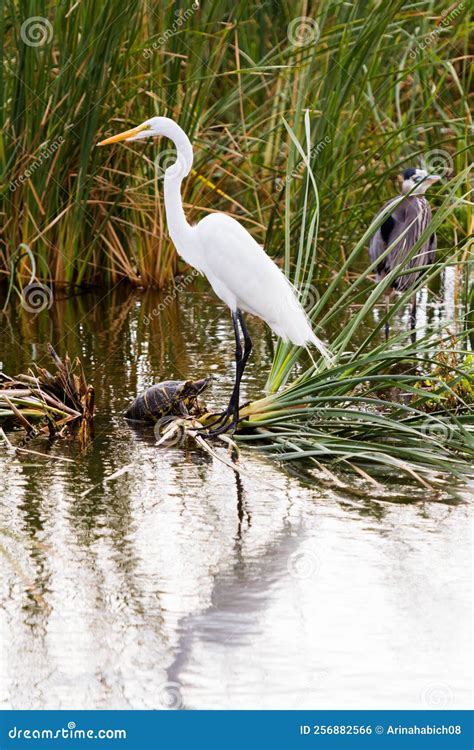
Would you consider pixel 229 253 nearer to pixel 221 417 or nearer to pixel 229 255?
pixel 229 255

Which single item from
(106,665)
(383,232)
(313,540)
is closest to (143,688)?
(106,665)

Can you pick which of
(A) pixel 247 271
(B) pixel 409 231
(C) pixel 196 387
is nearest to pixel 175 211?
(A) pixel 247 271

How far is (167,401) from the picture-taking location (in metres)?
6.11

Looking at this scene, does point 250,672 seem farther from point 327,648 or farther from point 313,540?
point 313,540

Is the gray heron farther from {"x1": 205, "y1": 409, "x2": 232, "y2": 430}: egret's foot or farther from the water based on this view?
the water

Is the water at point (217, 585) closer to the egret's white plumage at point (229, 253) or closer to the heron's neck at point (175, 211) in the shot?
the egret's white plumage at point (229, 253)

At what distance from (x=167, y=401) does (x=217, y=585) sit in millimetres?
2031

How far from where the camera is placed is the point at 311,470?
5.49 meters

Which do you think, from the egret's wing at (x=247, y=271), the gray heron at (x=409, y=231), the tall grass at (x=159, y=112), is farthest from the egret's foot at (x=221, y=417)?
the gray heron at (x=409, y=231)

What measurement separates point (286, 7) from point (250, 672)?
683 centimetres

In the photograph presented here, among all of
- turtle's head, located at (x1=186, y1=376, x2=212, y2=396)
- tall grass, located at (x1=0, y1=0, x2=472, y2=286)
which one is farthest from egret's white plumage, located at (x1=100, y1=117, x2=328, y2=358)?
tall grass, located at (x1=0, y1=0, x2=472, y2=286)

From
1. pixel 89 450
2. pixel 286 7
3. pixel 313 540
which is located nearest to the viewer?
pixel 313 540

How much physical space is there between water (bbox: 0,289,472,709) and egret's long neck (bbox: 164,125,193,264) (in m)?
1.07

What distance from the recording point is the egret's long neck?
6211mm
